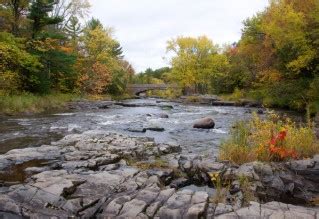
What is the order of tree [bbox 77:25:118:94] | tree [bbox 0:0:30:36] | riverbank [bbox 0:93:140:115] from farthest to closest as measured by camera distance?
tree [bbox 77:25:118:94] → tree [bbox 0:0:30:36] → riverbank [bbox 0:93:140:115]

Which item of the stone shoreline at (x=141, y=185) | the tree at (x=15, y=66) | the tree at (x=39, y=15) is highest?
the tree at (x=39, y=15)

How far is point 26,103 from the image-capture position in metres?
23.2

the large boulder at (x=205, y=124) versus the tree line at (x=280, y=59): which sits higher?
the tree line at (x=280, y=59)

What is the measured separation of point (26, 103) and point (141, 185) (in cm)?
1855

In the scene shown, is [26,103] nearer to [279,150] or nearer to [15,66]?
[15,66]

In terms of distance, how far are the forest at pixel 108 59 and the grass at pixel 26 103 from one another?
1468 mm

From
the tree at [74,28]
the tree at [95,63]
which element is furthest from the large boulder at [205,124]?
the tree at [74,28]

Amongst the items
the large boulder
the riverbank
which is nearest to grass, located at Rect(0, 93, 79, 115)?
the riverbank

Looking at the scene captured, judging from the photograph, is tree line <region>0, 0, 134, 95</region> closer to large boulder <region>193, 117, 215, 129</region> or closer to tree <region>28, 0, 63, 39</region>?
tree <region>28, 0, 63, 39</region>

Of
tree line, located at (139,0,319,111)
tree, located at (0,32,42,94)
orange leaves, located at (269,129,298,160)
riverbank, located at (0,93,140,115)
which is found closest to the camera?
orange leaves, located at (269,129,298,160)

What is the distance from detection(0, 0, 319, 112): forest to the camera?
24.2m

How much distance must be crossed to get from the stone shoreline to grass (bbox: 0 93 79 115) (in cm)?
1314

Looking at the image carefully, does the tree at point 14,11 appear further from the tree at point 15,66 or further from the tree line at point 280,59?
the tree line at point 280,59

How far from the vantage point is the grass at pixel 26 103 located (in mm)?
21619
